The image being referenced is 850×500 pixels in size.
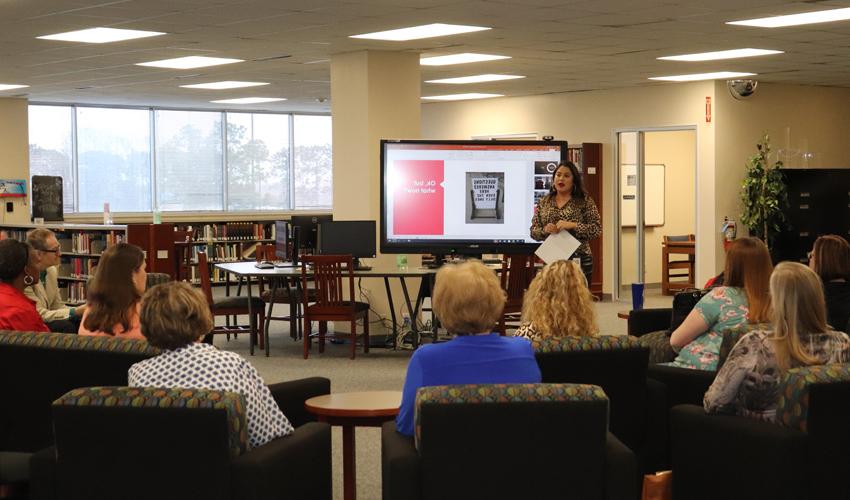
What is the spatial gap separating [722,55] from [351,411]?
871 centimetres

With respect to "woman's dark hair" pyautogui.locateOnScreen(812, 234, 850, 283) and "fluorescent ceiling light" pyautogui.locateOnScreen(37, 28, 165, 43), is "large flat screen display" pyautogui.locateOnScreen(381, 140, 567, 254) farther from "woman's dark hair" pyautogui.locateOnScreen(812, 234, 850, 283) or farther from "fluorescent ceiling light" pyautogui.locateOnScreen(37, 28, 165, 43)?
"woman's dark hair" pyautogui.locateOnScreen(812, 234, 850, 283)

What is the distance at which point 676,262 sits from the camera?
53.3 ft

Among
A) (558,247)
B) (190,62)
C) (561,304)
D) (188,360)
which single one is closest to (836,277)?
(561,304)

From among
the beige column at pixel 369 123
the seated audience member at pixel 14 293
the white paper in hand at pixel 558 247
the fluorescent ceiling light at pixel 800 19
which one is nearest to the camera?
the seated audience member at pixel 14 293

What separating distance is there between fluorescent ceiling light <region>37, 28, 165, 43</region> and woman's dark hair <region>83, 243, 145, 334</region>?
5099 mm

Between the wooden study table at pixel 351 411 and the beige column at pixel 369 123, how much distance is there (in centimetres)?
633

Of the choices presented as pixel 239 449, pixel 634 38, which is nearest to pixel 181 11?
pixel 634 38

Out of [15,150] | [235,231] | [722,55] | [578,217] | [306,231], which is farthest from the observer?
[235,231]

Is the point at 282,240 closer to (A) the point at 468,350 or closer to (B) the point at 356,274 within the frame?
(B) the point at 356,274

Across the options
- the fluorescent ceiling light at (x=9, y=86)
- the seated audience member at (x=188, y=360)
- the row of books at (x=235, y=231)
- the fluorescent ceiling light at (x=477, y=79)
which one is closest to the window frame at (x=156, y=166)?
the row of books at (x=235, y=231)

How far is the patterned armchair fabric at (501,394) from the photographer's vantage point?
3.43 m

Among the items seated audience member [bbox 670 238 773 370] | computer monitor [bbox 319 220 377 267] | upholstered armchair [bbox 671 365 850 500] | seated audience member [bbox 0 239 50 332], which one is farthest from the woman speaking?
upholstered armchair [bbox 671 365 850 500]

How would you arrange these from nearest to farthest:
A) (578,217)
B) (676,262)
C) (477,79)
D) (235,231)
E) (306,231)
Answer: (578,217), (306,231), (477,79), (676,262), (235,231)

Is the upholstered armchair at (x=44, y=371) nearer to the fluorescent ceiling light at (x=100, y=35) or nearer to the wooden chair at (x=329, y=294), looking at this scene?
the wooden chair at (x=329, y=294)
